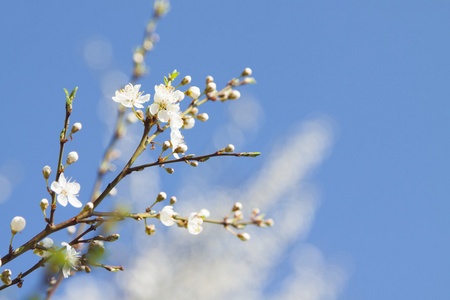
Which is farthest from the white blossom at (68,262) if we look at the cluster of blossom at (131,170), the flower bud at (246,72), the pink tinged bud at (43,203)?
the flower bud at (246,72)

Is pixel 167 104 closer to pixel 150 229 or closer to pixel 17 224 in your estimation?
pixel 150 229

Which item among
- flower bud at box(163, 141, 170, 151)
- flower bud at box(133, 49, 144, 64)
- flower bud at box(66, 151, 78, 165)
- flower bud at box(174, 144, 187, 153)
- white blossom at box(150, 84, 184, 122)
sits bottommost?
flower bud at box(66, 151, 78, 165)

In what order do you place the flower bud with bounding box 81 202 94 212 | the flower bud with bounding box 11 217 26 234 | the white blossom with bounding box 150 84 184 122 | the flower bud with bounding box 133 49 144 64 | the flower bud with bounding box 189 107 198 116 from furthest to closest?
the flower bud with bounding box 133 49 144 64, the flower bud with bounding box 189 107 198 116, the white blossom with bounding box 150 84 184 122, the flower bud with bounding box 11 217 26 234, the flower bud with bounding box 81 202 94 212

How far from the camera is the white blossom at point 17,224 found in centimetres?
147

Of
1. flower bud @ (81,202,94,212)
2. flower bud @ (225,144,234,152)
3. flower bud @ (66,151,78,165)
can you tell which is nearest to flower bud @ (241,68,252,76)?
flower bud @ (225,144,234,152)

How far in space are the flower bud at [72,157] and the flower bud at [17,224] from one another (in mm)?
240

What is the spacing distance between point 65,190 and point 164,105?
455mm

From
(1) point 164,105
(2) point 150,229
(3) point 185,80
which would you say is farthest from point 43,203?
(3) point 185,80

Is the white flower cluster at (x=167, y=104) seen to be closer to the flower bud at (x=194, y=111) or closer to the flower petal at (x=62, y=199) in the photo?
the flower bud at (x=194, y=111)

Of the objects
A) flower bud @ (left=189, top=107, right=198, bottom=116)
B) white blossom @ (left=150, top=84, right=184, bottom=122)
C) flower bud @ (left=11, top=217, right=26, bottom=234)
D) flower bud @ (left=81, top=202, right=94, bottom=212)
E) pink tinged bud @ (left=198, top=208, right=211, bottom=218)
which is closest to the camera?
flower bud @ (left=81, top=202, right=94, bottom=212)

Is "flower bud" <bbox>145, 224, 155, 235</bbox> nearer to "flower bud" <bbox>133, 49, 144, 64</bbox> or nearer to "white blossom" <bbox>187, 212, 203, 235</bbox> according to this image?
"white blossom" <bbox>187, 212, 203, 235</bbox>

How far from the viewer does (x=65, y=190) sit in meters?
1.54

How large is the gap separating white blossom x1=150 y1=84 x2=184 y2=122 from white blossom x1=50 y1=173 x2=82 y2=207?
0.38 meters

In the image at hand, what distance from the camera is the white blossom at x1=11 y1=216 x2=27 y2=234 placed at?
1.47 metres
